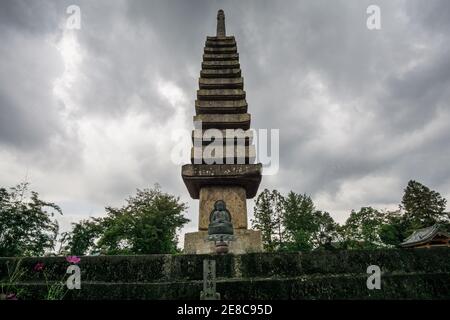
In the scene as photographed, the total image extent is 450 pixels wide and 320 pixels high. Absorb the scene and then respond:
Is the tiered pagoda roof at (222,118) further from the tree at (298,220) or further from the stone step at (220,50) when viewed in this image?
the tree at (298,220)

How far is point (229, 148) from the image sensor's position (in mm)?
8984

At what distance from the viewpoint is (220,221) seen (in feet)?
22.7

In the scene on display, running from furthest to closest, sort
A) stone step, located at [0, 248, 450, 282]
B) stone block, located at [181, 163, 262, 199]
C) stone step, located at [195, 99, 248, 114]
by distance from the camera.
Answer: stone step, located at [195, 99, 248, 114] → stone block, located at [181, 163, 262, 199] → stone step, located at [0, 248, 450, 282]

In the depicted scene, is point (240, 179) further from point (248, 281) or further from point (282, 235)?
point (282, 235)

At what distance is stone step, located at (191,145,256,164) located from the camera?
8.72 m

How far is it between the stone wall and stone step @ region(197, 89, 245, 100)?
255 inches

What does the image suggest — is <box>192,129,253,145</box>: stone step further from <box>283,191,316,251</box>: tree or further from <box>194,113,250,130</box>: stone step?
<box>283,191,316,251</box>: tree

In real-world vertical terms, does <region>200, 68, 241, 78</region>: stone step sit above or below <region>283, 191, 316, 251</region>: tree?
above

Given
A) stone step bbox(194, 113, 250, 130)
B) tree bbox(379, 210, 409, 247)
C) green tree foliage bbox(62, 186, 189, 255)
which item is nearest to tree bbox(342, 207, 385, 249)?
tree bbox(379, 210, 409, 247)

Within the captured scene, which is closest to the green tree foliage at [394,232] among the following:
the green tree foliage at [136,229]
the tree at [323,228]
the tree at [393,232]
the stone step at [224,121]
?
the tree at [393,232]

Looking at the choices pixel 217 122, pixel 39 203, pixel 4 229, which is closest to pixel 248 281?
pixel 217 122

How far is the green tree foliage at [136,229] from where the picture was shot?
81.7 feet

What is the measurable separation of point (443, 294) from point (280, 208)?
35.4 meters
